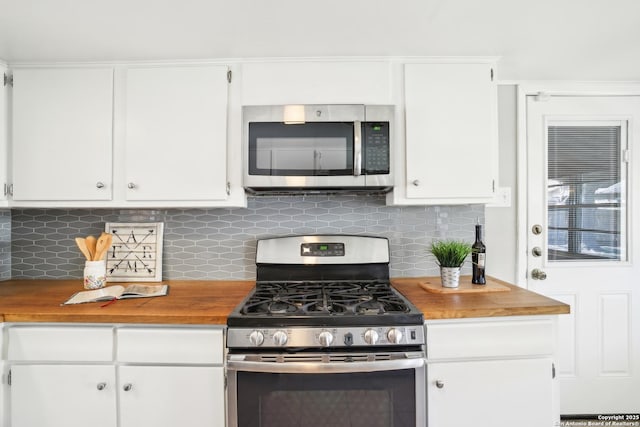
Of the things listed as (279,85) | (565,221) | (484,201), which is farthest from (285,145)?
(565,221)

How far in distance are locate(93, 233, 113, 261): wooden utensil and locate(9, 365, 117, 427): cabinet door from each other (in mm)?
597

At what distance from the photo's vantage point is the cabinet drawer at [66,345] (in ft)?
4.70

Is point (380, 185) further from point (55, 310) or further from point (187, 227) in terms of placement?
point (55, 310)

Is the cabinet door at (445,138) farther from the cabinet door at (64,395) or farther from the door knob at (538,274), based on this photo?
the cabinet door at (64,395)

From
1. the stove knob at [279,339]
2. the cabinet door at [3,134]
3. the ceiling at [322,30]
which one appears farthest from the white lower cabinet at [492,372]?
the cabinet door at [3,134]

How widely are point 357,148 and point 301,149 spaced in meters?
0.29

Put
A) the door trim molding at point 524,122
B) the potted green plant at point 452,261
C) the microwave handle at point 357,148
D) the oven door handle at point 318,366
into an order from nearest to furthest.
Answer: the oven door handle at point 318,366, the microwave handle at point 357,148, the potted green plant at point 452,261, the door trim molding at point 524,122

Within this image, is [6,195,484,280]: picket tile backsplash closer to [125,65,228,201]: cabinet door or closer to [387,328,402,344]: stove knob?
[125,65,228,201]: cabinet door

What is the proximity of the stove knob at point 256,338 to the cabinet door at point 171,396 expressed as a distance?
8.0 inches

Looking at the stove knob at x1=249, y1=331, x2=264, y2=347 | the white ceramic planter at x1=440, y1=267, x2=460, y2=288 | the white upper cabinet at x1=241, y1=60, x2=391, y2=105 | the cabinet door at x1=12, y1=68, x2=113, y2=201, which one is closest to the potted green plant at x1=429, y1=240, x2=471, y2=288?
the white ceramic planter at x1=440, y1=267, x2=460, y2=288

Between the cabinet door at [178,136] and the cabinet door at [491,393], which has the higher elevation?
the cabinet door at [178,136]

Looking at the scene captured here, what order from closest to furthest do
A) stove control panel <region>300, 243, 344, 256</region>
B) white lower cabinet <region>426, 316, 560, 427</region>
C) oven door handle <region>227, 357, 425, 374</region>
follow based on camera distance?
oven door handle <region>227, 357, 425, 374</region>, white lower cabinet <region>426, 316, 560, 427</region>, stove control panel <region>300, 243, 344, 256</region>

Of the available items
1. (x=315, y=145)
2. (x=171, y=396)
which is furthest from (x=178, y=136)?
(x=171, y=396)

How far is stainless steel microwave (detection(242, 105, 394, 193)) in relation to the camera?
1.69 metres
